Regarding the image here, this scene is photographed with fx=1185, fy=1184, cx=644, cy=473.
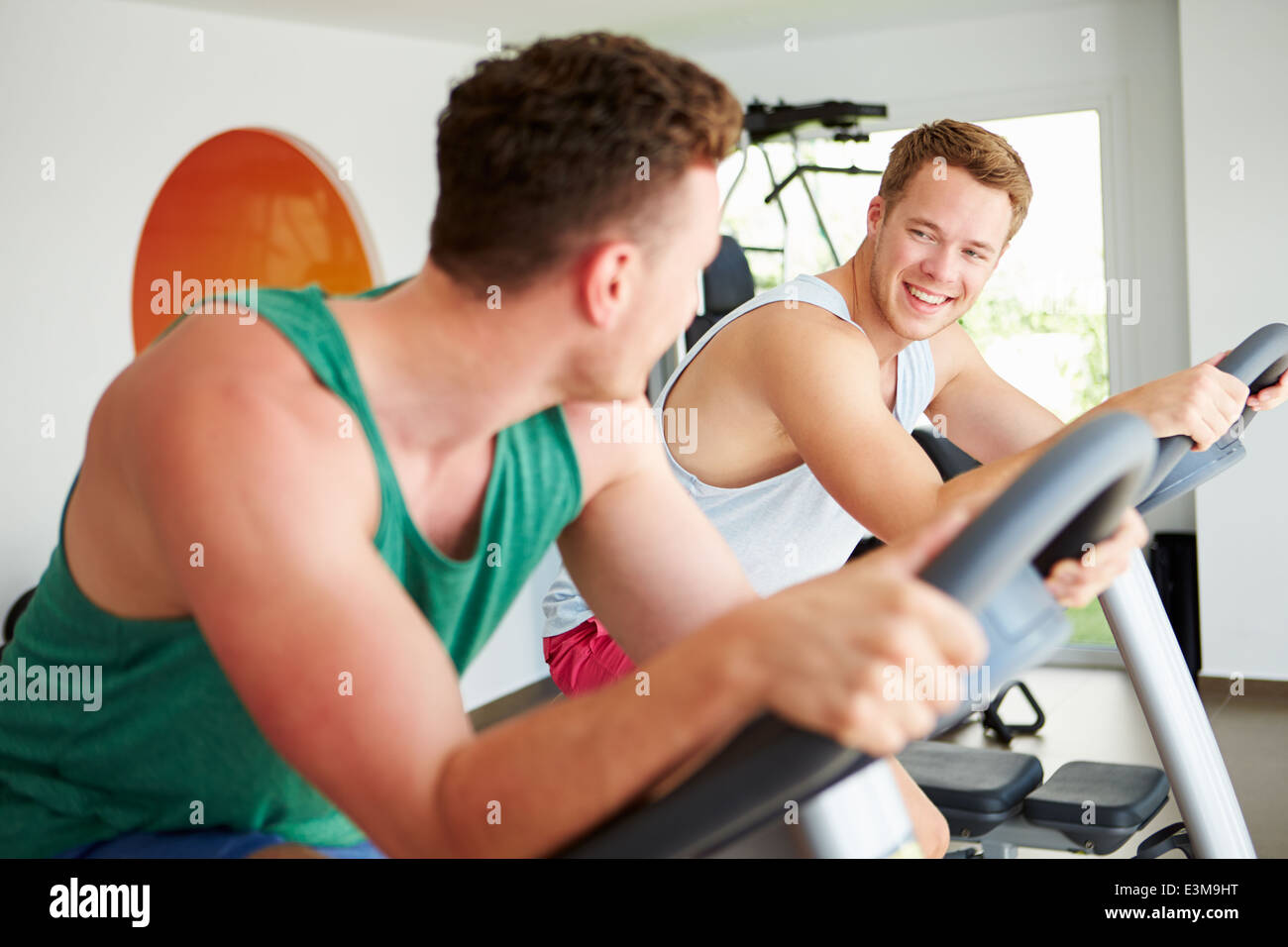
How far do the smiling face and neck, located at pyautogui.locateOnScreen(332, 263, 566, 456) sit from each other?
1046 mm

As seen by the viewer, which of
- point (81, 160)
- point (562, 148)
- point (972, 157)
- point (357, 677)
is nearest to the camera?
point (357, 677)

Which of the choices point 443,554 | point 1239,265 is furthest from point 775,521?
point 1239,265

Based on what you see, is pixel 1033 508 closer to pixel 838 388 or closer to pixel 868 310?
pixel 838 388

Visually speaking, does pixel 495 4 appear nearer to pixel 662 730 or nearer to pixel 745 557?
pixel 745 557

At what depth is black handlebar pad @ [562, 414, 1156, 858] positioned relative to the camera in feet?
2.02

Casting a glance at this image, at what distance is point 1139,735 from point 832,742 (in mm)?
4071

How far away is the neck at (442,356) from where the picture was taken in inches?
36.1

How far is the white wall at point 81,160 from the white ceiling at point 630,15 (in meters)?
0.21

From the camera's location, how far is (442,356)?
932 millimetres

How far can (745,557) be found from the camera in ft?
6.09

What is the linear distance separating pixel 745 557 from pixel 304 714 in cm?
119

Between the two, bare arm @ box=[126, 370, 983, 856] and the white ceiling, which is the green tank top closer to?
bare arm @ box=[126, 370, 983, 856]

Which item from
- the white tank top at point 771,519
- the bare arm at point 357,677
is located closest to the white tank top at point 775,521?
the white tank top at point 771,519
